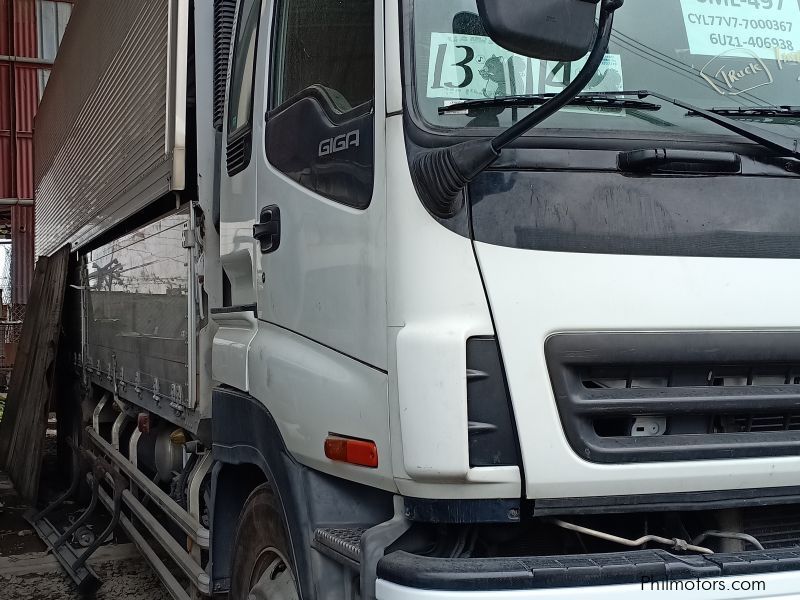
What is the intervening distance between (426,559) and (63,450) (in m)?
6.90

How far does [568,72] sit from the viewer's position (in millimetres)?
2309

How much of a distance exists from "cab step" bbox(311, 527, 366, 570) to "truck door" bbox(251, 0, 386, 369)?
457 millimetres

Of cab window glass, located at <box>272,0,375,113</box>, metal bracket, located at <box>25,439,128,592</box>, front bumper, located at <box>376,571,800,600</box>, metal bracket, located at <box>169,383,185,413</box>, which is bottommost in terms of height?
metal bracket, located at <box>25,439,128,592</box>

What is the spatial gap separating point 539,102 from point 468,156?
1.01 feet

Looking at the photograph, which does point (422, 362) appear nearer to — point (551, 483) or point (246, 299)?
point (551, 483)

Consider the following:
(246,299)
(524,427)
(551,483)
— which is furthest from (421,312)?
(246,299)

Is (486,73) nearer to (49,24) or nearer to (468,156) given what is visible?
(468,156)

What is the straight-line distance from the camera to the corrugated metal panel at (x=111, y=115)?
12.4 feet

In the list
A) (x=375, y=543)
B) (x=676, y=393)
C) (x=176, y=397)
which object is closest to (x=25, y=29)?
(x=176, y=397)

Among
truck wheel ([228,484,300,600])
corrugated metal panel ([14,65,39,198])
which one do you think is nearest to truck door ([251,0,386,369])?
truck wheel ([228,484,300,600])

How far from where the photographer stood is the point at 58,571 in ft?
19.3

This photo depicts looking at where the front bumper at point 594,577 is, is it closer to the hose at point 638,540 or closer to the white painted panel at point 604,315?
the hose at point 638,540

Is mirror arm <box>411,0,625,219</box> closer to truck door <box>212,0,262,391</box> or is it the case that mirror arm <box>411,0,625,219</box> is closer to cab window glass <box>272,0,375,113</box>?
cab window glass <box>272,0,375,113</box>

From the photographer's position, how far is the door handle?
2.76 m
